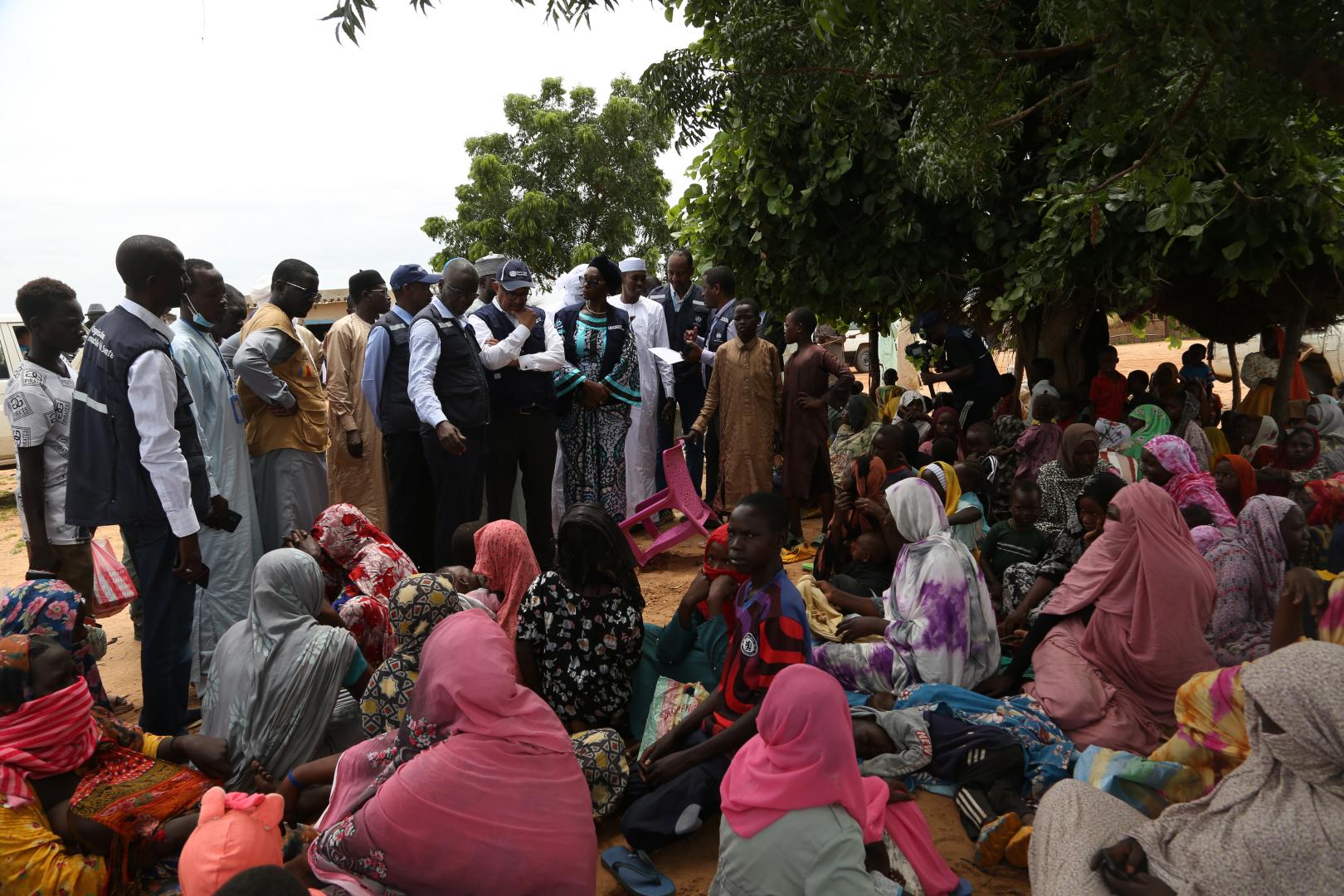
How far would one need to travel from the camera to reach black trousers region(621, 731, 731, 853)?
354 centimetres

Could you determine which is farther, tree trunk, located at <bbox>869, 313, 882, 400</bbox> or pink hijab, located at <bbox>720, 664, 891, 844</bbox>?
tree trunk, located at <bbox>869, 313, 882, 400</bbox>

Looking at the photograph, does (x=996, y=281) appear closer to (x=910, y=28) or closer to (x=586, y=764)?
(x=910, y=28)

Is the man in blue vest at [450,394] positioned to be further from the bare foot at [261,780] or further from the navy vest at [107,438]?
the bare foot at [261,780]

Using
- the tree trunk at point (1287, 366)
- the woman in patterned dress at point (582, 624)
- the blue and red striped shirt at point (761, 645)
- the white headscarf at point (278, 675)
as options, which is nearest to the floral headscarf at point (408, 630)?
the white headscarf at point (278, 675)

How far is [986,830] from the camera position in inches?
135

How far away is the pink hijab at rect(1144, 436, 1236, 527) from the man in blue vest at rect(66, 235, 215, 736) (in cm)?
511

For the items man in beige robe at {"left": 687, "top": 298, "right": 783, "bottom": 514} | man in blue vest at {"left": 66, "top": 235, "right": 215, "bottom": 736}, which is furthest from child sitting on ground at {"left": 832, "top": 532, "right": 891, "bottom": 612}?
man in blue vest at {"left": 66, "top": 235, "right": 215, "bottom": 736}

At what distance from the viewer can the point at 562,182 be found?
78.1 ft

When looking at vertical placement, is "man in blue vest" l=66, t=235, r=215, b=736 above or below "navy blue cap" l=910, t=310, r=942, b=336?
below

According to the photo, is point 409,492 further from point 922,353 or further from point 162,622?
point 922,353

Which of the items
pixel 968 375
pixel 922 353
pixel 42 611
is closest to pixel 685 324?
pixel 922 353

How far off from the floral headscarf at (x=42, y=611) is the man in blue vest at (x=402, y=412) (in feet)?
8.76

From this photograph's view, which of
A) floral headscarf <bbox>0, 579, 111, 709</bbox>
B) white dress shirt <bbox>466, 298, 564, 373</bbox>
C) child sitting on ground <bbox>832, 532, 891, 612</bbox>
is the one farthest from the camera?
white dress shirt <bbox>466, 298, 564, 373</bbox>

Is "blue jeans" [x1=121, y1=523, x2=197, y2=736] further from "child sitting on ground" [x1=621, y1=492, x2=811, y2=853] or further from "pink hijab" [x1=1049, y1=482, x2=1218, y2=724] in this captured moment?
"pink hijab" [x1=1049, y1=482, x2=1218, y2=724]
